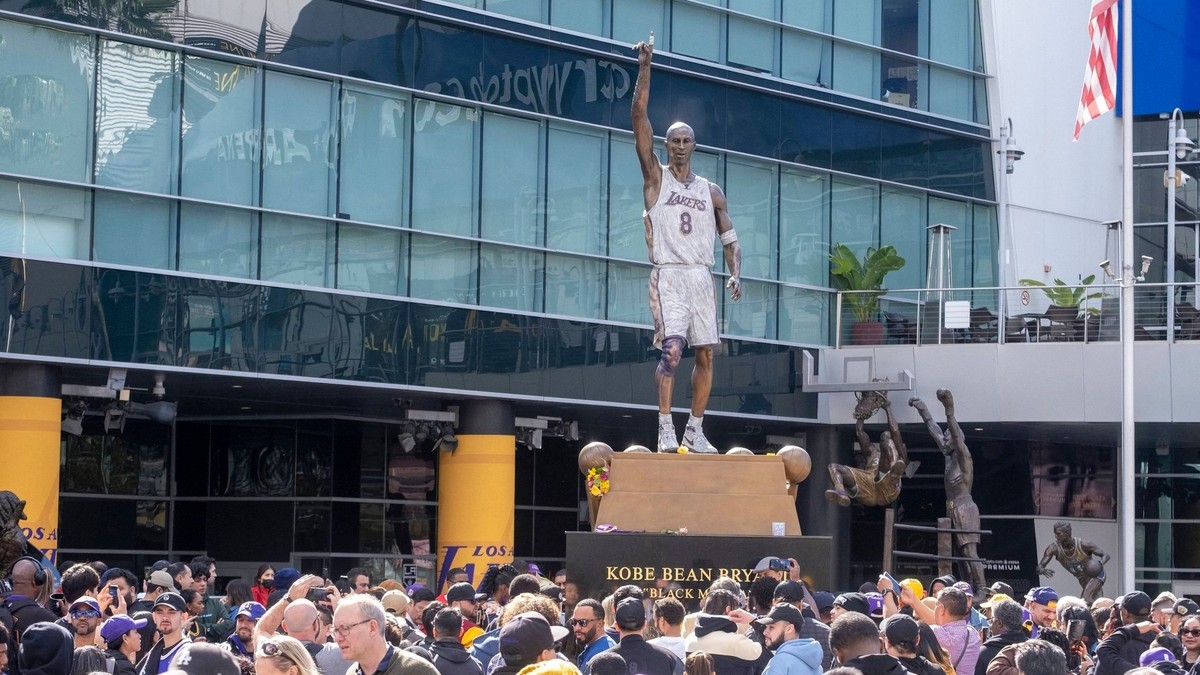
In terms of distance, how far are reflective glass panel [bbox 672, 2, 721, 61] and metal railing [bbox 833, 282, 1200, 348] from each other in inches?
195

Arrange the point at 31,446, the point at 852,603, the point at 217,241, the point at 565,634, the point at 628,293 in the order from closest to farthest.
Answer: the point at 565,634, the point at 852,603, the point at 31,446, the point at 217,241, the point at 628,293

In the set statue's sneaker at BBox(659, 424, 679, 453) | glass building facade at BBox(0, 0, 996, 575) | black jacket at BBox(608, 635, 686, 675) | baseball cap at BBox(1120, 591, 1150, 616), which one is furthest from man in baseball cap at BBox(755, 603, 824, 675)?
glass building facade at BBox(0, 0, 996, 575)

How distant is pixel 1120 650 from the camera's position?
10102mm

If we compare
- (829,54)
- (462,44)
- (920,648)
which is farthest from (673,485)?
(829,54)

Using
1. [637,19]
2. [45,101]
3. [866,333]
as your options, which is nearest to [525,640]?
[45,101]

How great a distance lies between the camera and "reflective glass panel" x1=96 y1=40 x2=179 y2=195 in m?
22.5

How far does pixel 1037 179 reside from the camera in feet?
113

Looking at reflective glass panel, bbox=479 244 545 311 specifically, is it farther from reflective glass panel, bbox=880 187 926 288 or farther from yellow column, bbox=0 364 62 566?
reflective glass panel, bbox=880 187 926 288

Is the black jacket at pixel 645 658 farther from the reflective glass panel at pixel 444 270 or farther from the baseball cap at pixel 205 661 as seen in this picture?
the reflective glass panel at pixel 444 270

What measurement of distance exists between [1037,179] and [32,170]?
2030cm

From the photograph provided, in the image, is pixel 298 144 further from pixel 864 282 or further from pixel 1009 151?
pixel 1009 151

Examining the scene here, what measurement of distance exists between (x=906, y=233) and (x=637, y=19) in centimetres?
728

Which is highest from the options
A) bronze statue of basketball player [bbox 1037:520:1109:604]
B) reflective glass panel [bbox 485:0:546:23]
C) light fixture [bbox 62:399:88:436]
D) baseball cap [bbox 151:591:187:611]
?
reflective glass panel [bbox 485:0:546:23]

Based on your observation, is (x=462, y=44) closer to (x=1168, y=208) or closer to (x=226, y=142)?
(x=226, y=142)
